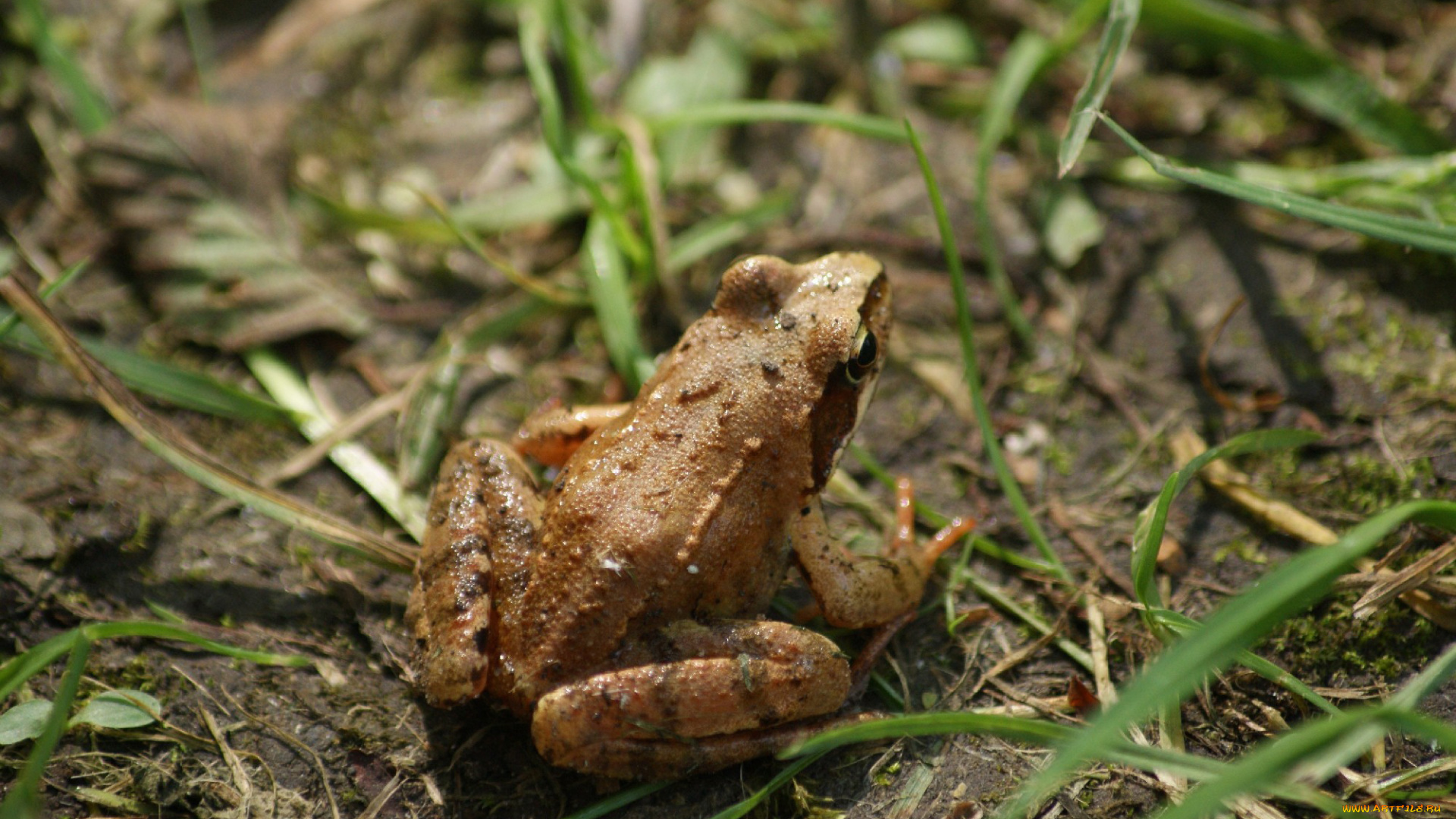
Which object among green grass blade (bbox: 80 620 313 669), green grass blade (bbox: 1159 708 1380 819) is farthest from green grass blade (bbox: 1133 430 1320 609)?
green grass blade (bbox: 80 620 313 669)

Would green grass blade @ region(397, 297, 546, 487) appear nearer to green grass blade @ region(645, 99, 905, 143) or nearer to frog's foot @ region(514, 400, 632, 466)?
frog's foot @ region(514, 400, 632, 466)

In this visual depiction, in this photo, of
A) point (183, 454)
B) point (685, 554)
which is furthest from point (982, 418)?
point (183, 454)

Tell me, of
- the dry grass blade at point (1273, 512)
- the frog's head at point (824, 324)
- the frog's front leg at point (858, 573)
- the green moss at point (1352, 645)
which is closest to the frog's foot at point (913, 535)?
the frog's front leg at point (858, 573)

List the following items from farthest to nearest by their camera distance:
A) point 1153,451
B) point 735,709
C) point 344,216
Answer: point 344,216 < point 1153,451 < point 735,709

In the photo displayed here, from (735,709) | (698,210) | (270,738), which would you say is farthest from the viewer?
(698,210)

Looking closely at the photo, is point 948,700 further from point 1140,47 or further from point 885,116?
point 1140,47

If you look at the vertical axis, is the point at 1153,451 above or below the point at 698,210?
below

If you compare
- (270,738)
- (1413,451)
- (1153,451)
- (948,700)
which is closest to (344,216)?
(270,738)

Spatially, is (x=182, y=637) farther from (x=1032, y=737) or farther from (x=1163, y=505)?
(x=1163, y=505)
